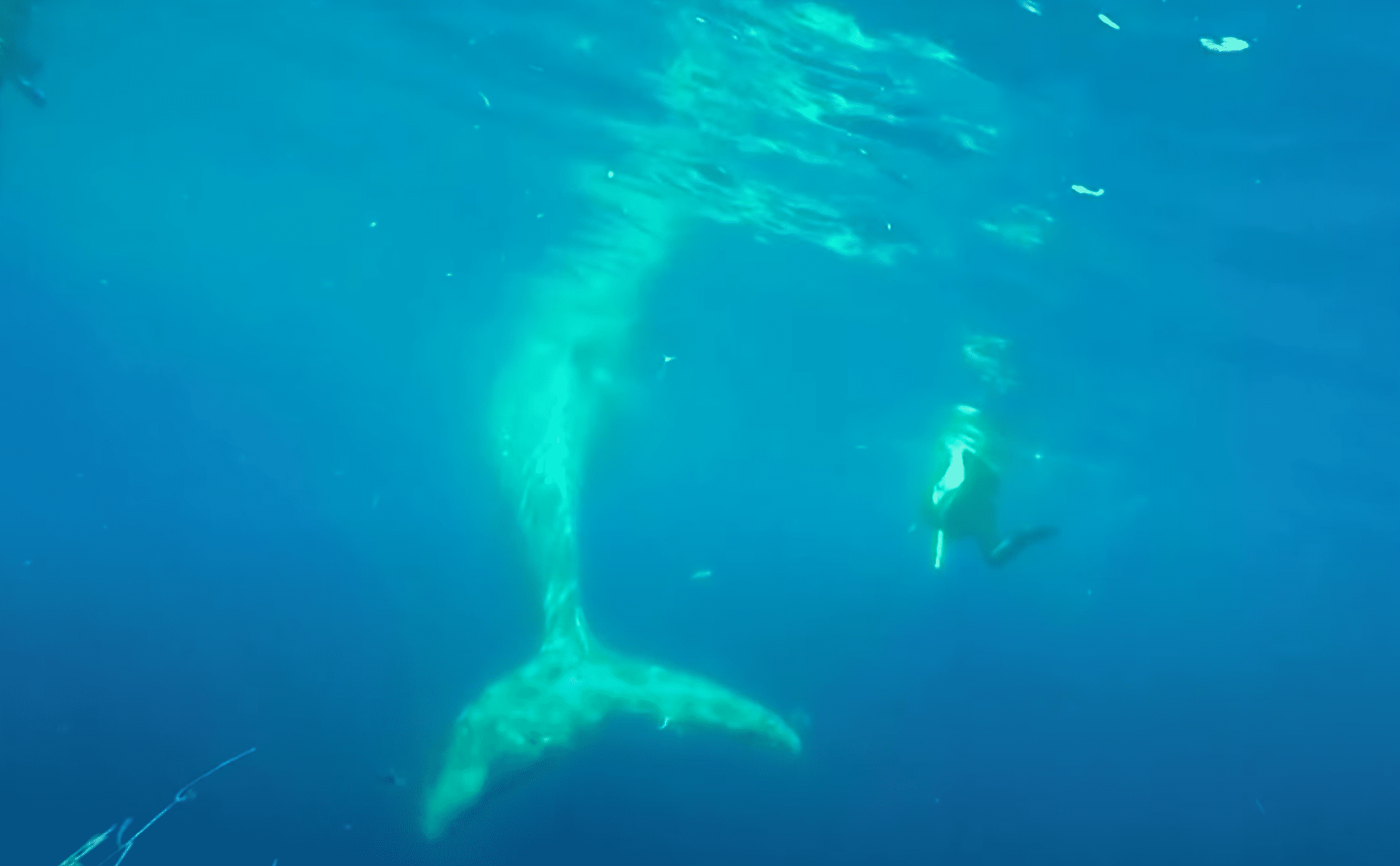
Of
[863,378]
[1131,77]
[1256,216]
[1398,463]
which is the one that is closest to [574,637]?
[1131,77]

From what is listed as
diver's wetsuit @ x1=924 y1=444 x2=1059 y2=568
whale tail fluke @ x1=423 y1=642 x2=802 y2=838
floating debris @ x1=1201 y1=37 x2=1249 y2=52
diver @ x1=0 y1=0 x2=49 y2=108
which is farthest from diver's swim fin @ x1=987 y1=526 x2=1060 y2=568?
diver @ x1=0 y1=0 x2=49 y2=108

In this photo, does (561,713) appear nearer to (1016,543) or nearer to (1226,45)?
(1016,543)

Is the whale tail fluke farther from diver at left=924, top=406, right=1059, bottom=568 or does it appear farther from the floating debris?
the floating debris

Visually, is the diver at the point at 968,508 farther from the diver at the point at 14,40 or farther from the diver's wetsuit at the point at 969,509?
the diver at the point at 14,40

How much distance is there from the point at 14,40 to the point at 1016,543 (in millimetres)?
23424

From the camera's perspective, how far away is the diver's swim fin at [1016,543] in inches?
629

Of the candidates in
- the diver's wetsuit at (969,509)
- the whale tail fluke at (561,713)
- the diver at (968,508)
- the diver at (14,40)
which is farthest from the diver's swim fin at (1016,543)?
the diver at (14,40)

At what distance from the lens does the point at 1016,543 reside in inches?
653

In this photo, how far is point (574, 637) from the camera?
50.5ft

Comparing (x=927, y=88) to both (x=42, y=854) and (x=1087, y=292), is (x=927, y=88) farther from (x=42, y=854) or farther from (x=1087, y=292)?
(x=42, y=854)

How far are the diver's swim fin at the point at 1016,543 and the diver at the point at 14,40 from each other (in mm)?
19935

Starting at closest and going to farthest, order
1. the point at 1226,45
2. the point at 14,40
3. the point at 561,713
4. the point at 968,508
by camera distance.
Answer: the point at 1226,45 < the point at 561,713 < the point at 968,508 < the point at 14,40

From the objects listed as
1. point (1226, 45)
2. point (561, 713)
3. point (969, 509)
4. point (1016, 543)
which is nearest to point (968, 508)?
point (969, 509)

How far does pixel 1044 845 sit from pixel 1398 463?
16.3 meters
